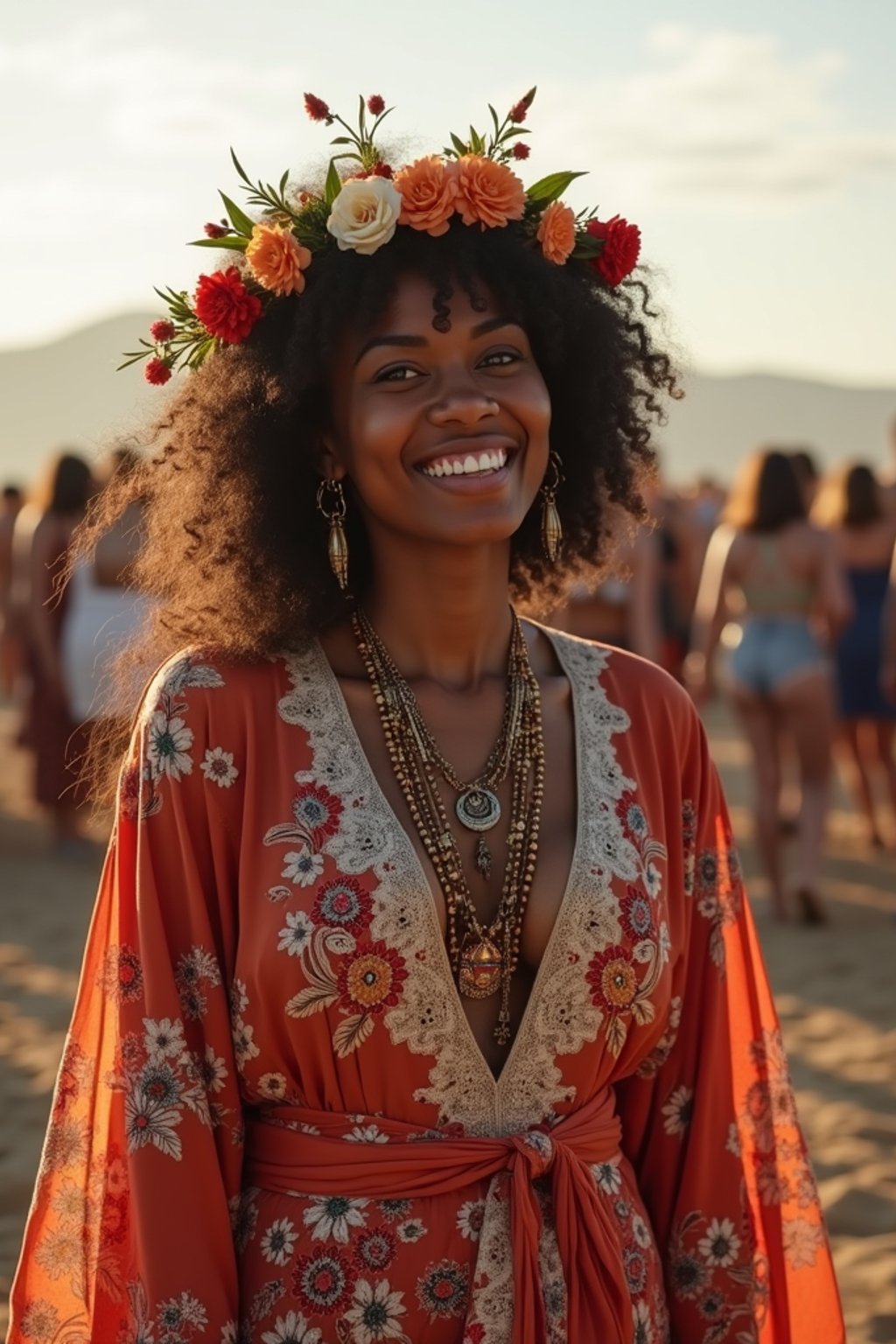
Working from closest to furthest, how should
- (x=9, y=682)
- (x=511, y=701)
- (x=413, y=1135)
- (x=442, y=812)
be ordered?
(x=413, y=1135) → (x=442, y=812) → (x=511, y=701) → (x=9, y=682)

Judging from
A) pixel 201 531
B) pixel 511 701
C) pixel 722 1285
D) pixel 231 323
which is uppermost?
pixel 231 323

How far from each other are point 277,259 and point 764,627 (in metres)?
5.74

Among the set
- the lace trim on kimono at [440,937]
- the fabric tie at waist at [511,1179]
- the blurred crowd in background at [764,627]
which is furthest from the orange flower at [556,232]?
the blurred crowd in background at [764,627]

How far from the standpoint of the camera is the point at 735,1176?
2619 mm

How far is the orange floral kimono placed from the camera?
89.1 inches

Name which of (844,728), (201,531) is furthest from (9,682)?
(201,531)

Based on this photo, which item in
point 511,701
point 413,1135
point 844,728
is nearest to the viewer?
point 413,1135

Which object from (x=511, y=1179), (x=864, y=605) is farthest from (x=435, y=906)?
(x=864, y=605)

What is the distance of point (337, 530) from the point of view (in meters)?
2.62

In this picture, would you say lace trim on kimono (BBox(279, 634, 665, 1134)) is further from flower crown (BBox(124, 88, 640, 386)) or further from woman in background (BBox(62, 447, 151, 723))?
woman in background (BBox(62, 447, 151, 723))

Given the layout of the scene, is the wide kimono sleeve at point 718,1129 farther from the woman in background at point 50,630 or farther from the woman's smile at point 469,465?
the woman in background at point 50,630

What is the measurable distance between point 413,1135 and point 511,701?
66 cm

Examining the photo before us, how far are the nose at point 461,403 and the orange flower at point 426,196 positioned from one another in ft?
0.71

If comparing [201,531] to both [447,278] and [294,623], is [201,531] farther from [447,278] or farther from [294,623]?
[447,278]
